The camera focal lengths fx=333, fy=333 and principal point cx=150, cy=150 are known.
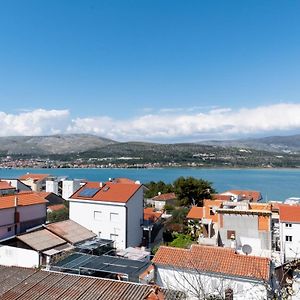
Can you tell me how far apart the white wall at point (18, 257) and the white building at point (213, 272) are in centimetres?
756

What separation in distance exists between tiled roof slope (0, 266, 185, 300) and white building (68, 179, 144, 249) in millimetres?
11541

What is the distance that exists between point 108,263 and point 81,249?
417cm

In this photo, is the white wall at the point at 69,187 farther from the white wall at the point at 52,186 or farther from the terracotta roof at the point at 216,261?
the terracotta roof at the point at 216,261

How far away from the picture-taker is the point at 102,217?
24.6 metres

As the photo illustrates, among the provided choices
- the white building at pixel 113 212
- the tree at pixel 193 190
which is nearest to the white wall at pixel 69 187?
the tree at pixel 193 190

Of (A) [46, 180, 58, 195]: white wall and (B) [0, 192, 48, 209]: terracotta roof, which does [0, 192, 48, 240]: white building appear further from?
(A) [46, 180, 58, 195]: white wall

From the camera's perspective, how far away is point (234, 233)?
2448 centimetres

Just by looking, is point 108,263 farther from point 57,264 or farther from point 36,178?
point 36,178

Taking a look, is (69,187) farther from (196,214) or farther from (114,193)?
(114,193)

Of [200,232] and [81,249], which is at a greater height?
[81,249]

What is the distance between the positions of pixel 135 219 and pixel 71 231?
504 cm

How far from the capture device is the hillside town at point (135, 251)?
11.3m

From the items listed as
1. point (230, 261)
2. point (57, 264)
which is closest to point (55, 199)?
point (57, 264)

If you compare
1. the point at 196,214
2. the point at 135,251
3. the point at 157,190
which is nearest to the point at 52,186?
the point at 157,190
